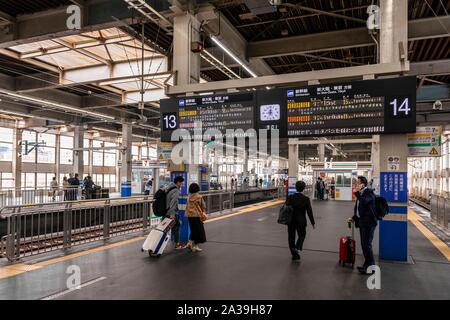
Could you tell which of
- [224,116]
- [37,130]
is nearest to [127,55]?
[224,116]

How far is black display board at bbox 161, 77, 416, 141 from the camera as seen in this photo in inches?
255

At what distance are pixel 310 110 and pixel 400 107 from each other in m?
1.62

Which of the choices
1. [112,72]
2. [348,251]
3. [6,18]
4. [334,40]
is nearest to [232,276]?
[348,251]

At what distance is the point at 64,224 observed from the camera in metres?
7.87

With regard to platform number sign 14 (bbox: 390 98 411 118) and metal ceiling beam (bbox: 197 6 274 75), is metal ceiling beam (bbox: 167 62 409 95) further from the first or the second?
metal ceiling beam (bbox: 197 6 274 75)

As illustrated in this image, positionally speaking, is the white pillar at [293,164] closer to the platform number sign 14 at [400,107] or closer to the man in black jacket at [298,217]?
the man in black jacket at [298,217]

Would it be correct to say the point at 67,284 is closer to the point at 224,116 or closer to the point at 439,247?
the point at 224,116

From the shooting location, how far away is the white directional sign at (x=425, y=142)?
22.6ft

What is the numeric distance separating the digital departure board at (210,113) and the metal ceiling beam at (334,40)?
5.71 metres

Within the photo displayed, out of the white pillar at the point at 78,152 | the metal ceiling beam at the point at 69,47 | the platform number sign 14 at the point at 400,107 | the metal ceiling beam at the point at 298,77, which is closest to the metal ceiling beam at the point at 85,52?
the metal ceiling beam at the point at 69,47

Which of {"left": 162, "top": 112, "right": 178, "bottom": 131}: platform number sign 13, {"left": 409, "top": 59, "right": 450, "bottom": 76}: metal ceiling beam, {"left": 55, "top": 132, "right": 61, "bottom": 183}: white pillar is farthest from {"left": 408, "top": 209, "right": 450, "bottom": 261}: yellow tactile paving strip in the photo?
{"left": 55, "top": 132, "right": 61, "bottom": 183}: white pillar

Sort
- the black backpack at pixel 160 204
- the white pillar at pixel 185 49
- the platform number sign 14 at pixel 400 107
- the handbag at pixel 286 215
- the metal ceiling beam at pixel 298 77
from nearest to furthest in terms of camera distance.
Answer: the platform number sign 14 at pixel 400 107
the handbag at pixel 286 215
the metal ceiling beam at pixel 298 77
the black backpack at pixel 160 204
the white pillar at pixel 185 49

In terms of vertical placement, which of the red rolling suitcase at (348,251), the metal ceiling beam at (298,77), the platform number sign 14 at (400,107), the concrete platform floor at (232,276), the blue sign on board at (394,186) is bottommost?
the concrete platform floor at (232,276)

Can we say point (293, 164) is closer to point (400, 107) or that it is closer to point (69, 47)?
point (69, 47)
